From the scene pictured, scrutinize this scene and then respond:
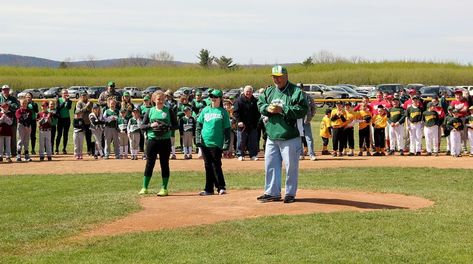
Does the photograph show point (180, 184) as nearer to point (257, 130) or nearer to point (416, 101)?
point (257, 130)

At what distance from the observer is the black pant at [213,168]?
1359 centimetres

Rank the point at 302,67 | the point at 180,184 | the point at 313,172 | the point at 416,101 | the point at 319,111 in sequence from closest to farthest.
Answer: the point at 180,184 → the point at 313,172 → the point at 416,101 → the point at 319,111 → the point at 302,67

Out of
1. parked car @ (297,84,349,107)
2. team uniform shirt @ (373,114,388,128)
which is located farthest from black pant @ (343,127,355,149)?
parked car @ (297,84,349,107)

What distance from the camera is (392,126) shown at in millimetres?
23078

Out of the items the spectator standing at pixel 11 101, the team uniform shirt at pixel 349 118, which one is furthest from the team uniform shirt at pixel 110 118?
the team uniform shirt at pixel 349 118

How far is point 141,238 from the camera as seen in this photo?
9812 mm

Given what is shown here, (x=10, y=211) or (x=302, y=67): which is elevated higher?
(x=302, y=67)

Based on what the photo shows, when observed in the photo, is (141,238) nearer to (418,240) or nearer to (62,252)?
(62,252)

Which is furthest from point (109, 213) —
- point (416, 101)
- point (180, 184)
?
point (416, 101)

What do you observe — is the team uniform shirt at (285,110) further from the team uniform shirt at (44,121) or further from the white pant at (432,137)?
the white pant at (432,137)

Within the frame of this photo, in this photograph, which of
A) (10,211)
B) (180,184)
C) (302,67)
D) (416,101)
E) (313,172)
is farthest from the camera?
(302,67)

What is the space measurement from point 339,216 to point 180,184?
5.88 meters

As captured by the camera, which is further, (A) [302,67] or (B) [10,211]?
(A) [302,67]

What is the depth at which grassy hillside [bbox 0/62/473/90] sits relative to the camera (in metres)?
78.8
